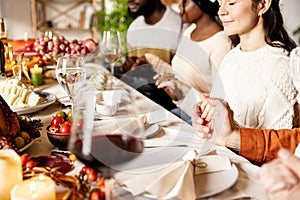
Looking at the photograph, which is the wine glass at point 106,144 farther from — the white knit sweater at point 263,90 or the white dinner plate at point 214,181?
the white knit sweater at point 263,90

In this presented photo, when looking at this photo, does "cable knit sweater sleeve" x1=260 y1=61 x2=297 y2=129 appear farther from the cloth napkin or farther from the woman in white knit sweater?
the cloth napkin

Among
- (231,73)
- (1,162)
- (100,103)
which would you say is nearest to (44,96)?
(100,103)

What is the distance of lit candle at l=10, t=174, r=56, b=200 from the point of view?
753mm

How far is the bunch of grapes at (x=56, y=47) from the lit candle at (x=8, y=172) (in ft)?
4.12

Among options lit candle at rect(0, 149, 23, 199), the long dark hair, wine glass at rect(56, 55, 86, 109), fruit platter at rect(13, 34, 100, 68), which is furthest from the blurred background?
lit candle at rect(0, 149, 23, 199)

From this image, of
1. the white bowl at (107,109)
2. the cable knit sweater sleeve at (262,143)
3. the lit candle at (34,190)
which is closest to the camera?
the lit candle at (34,190)

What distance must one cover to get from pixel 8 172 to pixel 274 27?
1092 mm

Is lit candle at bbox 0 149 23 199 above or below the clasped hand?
above

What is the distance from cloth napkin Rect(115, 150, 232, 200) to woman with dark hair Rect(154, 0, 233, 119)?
1.12 metres

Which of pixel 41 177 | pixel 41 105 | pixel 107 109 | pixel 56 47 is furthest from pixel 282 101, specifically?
pixel 56 47

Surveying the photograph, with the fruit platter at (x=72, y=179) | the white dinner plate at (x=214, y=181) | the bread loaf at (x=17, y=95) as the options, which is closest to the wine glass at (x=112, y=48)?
the bread loaf at (x=17, y=95)

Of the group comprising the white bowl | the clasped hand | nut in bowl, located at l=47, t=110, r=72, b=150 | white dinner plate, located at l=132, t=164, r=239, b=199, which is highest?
white dinner plate, located at l=132, t=164, r=239, b=199

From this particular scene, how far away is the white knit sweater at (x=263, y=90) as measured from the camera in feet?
4.95

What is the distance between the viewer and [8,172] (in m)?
0.81
